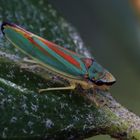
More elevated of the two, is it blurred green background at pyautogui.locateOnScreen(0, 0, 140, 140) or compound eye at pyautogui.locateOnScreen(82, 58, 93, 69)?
blurred green background at pyautogui.locateOnScreen(0, 0, 140, 140)

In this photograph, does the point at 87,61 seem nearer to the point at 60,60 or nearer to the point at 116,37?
the point at 60,60

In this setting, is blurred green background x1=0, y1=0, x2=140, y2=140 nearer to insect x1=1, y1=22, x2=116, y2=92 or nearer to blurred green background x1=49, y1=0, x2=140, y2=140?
blurred green background x1=49, y1=0, x2=140, y2=140

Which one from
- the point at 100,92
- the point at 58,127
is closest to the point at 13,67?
the point at 58,127

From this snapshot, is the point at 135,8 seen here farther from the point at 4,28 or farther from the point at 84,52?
the point at 4,28

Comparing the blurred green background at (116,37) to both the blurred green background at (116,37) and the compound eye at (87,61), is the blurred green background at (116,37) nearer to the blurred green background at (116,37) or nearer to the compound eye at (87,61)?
the blurred green background at (116,37)

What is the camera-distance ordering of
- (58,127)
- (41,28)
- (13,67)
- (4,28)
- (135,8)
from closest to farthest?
(58,127) < (13,67) < (4,28) < (41,28) < (135,8)

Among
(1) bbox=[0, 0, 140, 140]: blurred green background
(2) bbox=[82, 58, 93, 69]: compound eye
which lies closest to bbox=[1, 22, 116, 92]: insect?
(2) bbox=[82, 58, 93, 69]: compound eye
